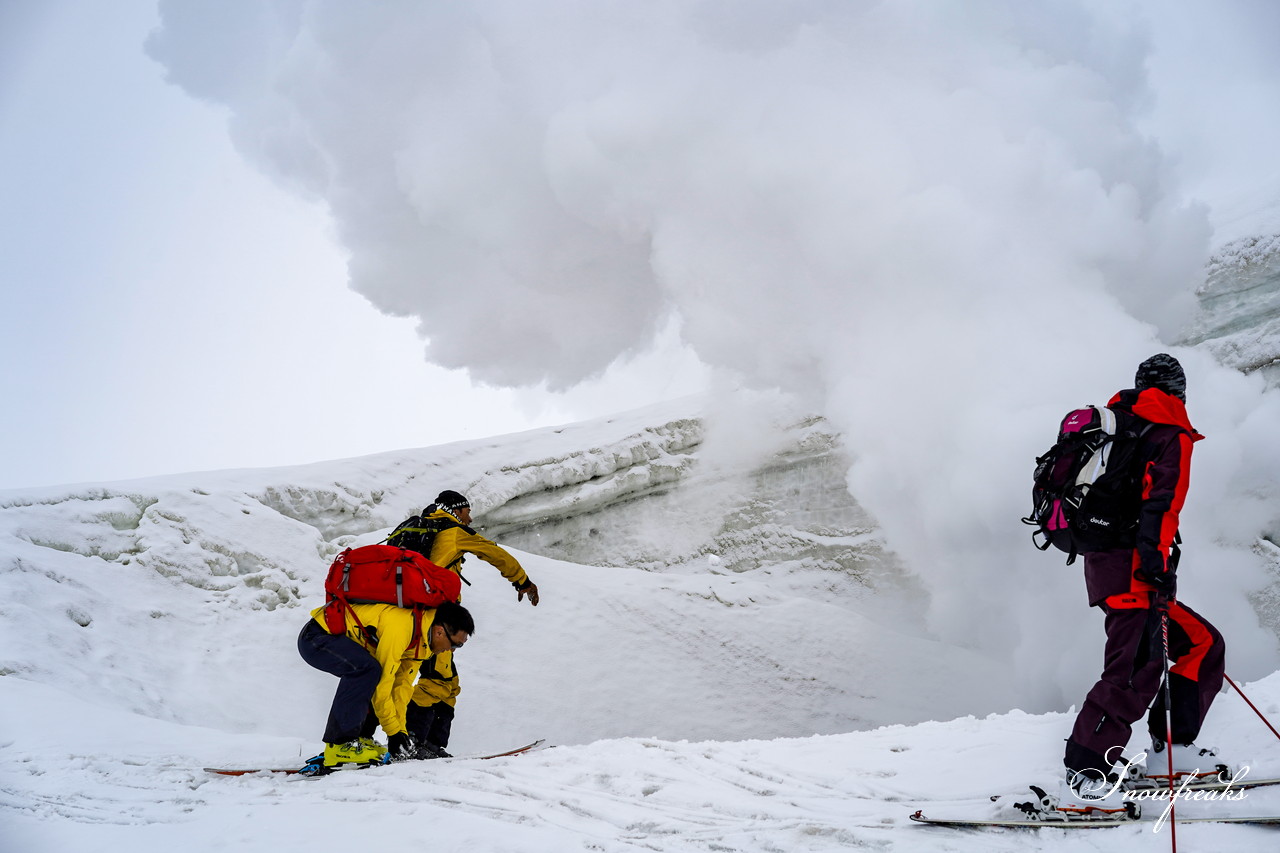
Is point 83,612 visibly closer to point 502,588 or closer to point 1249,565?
point 502,588

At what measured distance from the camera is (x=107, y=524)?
26.2 feet

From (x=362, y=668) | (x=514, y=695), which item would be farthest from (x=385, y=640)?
(x=514, y=695)

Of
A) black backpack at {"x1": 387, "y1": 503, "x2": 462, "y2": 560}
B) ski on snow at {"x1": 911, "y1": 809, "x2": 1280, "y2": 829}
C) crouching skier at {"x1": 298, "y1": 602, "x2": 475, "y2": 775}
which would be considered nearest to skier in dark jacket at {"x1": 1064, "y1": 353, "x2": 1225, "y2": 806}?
ski on snow at {"x1": 911, "y1": 809, "x2": 1280, "y2": 829}

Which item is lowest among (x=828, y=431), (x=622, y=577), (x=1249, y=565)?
(x=622, y=577)

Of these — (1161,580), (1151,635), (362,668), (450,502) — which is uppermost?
(450,502)

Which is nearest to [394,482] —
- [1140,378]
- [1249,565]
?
[1140,378]

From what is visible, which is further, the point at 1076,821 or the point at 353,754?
the point at 353,754

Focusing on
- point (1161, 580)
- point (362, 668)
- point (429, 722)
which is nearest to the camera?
point (1161, 580)

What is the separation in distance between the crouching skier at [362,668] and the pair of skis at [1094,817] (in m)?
2.48

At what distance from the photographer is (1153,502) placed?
308 centimetres

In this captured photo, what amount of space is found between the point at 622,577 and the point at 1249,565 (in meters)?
7.85

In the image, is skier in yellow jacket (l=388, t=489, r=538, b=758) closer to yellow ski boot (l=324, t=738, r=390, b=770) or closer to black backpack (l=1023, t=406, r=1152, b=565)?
yellow ski boot (l=324, t=738, r=390, b=770)

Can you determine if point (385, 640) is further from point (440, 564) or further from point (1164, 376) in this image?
point (1164, 376)

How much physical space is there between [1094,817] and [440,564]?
370cm
